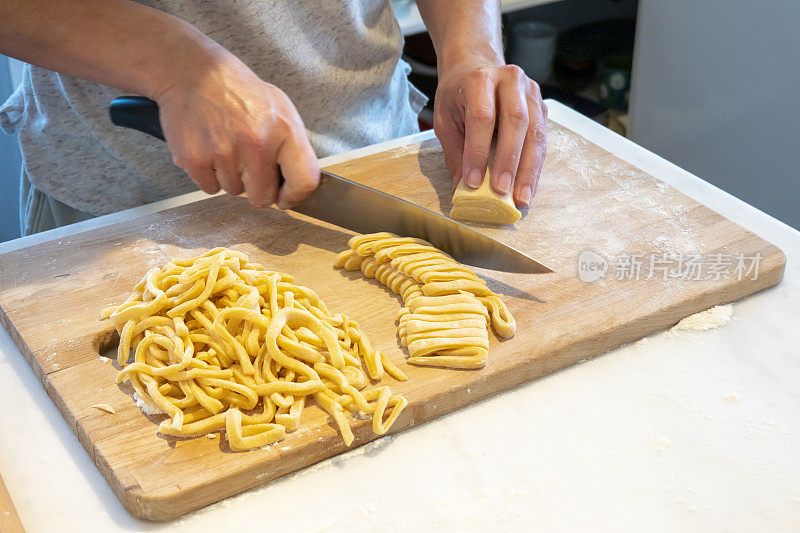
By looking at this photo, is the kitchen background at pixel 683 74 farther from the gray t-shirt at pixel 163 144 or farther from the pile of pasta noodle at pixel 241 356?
the pile of pasta noodle at pixel 241 356

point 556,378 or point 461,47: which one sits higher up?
point 461,47

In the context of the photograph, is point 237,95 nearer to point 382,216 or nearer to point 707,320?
point 382,216

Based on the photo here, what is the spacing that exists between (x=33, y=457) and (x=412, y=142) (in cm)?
136

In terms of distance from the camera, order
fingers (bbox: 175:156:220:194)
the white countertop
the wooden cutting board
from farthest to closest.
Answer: the white countertop → fingers (bbox: 175:156:220:194) → the wooden cutting board

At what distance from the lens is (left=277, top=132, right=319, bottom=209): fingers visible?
5.70 ft

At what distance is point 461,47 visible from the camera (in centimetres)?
219

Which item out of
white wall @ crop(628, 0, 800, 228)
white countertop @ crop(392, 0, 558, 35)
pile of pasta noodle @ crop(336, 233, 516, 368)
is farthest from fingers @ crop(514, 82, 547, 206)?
white wall @ crop(628, 0, 800, 228)

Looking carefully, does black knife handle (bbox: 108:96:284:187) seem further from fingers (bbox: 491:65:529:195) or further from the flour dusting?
the flour dusting

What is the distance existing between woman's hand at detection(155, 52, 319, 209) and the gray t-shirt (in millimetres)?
327

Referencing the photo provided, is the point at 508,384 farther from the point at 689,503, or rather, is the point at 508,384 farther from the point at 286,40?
the point at 286,40

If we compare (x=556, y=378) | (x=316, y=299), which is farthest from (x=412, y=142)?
(x=556, y=378)

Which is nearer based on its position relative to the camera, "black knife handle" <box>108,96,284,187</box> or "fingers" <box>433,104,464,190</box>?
"black knife handle" <box>108,96,284,187</box>

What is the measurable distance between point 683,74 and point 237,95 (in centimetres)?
316

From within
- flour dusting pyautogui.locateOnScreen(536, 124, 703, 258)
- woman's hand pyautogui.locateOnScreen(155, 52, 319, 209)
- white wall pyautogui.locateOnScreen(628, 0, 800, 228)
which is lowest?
white wall pyautogui.locateOnScreen(628, 0, 800, 228)
